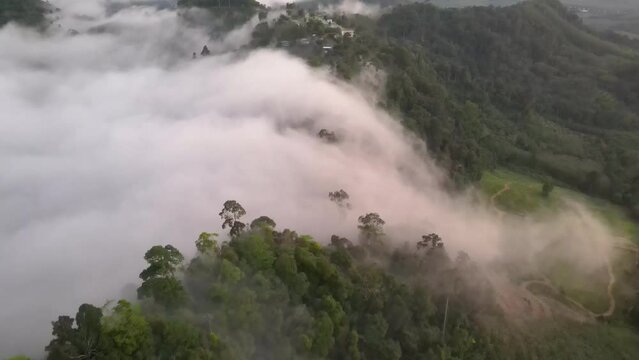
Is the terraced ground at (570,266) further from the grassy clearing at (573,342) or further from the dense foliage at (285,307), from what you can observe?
the dense foliage at (285,307)

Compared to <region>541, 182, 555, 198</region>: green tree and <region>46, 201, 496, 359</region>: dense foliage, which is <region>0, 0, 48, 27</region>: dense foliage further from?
<region>541, 182, 555, 198</region>: green tree

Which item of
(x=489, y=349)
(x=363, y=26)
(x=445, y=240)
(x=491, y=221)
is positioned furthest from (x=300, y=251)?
(x=363, y=26)

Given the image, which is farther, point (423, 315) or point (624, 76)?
point (624, 76)

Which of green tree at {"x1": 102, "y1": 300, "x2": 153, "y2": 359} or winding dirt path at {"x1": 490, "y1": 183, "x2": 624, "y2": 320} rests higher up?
green tree at {"x1": 102, "y1": 300, "x2": 153, "y2": 359}

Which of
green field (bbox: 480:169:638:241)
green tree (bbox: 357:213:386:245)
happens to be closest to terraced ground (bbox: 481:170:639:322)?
green field (bbox: 480:169:638:241)

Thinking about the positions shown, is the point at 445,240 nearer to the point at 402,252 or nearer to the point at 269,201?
the point at 402,252

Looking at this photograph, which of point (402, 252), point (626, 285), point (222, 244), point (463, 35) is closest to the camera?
point (222, 244)

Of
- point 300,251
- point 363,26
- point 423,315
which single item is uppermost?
point 363,26

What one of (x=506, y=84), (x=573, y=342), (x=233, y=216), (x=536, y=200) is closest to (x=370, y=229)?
(x=233, y=216)

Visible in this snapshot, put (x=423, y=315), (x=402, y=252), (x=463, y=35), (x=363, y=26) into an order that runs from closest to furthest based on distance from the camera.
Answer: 1. (x=423, y=315)
2. (x=402, y=252)
3. (x=363, y=26)
4. (x=463, y=35)

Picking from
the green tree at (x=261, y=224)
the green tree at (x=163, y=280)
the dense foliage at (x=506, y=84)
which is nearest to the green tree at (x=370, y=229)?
the green tree at (x=261, y=224)

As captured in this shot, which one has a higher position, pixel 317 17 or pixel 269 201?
pixel 317 17
